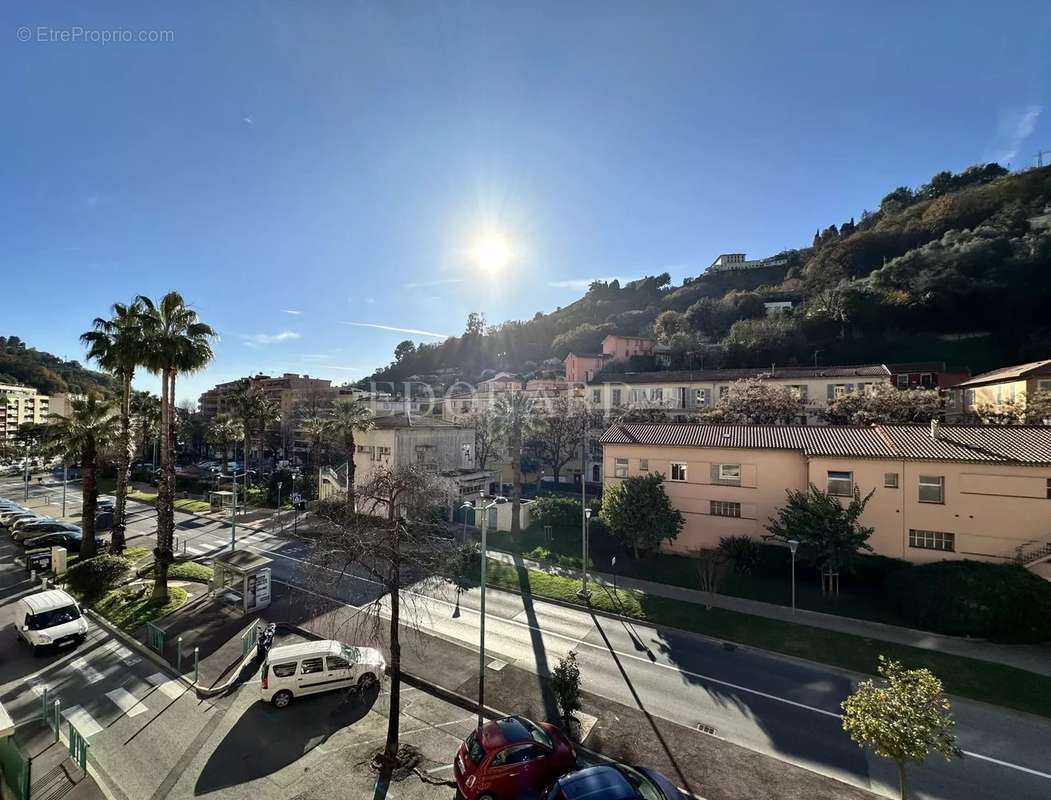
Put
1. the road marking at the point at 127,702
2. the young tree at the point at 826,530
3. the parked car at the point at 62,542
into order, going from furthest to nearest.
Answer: the parked car at the point at 62,542 → the young tree at the point at 826,530 → the road marking at the point at 127,702

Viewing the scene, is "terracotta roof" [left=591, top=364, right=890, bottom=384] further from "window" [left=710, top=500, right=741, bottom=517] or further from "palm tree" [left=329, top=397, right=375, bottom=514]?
"palm tree" [left=329, top=397, right=375, bottom=514]

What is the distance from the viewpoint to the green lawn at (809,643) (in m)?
15.7

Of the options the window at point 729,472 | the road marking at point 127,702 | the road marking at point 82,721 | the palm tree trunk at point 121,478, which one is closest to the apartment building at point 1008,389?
the window at point 729,472

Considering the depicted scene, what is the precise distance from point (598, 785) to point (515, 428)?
91.7ft

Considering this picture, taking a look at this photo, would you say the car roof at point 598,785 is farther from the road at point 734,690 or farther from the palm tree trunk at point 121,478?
the palm tree trunk at point 121,478

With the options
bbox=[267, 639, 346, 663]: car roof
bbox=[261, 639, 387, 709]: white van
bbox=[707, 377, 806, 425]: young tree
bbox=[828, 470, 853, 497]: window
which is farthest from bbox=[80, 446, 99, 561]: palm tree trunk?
bbox=[707, 377, 806, 425]: young tree

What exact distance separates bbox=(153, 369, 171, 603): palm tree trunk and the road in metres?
5.81

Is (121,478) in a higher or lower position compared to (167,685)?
higher

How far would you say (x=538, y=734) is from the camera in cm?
1116

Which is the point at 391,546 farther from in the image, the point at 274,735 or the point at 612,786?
the point at 612,786

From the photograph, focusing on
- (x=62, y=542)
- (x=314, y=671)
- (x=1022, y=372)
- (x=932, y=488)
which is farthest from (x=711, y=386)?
(x=62, y=542)

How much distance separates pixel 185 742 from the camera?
12.4m

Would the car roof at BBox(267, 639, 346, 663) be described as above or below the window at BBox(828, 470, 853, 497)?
below

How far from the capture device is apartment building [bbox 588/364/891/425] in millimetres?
53625
